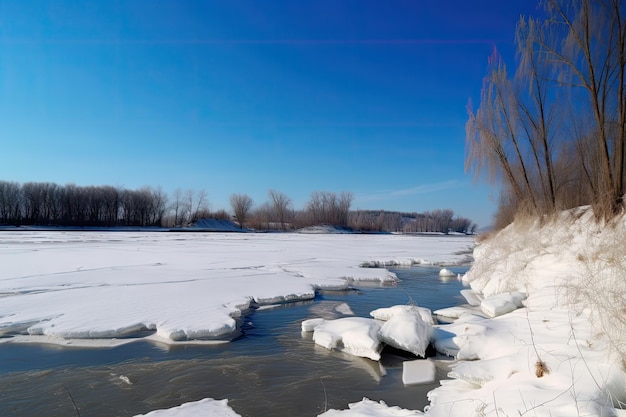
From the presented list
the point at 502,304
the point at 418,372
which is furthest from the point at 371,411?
the point at 502,304

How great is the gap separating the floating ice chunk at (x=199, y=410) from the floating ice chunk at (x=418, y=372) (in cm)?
198

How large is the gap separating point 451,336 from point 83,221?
217 ft

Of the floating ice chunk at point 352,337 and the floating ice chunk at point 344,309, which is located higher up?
the floating ice chunk at point 352,337

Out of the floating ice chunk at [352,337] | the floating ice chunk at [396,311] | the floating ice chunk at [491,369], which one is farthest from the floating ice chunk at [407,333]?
the floating ice chunk at [491,369]

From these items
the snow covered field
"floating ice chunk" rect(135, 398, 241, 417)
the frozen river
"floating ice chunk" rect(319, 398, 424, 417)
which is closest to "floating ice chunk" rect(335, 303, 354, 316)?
the frozen river

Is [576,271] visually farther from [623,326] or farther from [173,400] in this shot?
[173,400]

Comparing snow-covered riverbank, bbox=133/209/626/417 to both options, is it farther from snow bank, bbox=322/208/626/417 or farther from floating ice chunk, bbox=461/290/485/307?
floating ice chunk, bbox=461/290/485/307

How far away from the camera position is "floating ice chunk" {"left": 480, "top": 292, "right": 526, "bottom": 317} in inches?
251

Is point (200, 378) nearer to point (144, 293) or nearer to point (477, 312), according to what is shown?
point (144, 293)

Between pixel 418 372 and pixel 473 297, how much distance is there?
509cm

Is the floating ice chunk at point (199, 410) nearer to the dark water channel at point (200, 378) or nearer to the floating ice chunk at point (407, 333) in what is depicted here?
the dark water channel at point (200, 378)

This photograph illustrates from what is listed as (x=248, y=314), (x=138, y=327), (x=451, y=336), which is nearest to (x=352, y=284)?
(x=248, y=314)

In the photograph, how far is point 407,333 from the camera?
480 cm

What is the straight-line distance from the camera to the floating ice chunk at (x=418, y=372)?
4.01 meters
